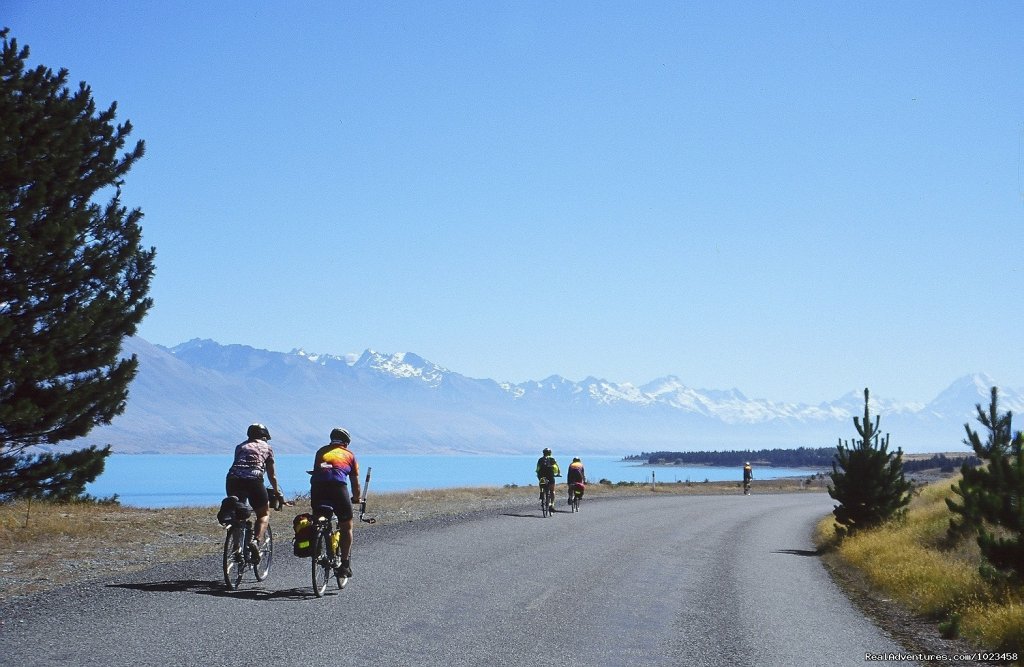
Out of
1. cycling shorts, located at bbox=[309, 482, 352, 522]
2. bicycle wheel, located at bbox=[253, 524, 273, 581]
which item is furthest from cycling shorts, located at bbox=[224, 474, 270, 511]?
bicycle wheel, located at bbox=[253, 524, 273, 581]

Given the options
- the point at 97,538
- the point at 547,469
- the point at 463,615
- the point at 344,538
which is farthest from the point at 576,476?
the point at 463,615

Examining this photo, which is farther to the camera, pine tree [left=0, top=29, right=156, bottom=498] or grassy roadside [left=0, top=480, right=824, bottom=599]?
pine tree [left=0, top=29, right=156, bottom=498]

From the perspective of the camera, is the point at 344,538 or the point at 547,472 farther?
the point at 547,472

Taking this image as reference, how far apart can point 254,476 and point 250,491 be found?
0.69 feet

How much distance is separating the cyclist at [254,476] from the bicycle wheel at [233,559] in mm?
209

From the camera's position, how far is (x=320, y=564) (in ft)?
40.1

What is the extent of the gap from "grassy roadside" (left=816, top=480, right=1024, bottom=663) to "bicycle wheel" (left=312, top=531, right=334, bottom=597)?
8.31 m

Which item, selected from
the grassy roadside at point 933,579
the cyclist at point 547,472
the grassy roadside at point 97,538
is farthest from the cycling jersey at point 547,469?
the grassy roadside at point 933,579

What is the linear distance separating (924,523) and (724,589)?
12.9 m

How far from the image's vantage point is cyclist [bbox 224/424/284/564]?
12.2 metres

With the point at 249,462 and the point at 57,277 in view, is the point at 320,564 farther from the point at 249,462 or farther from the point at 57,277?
the point at 57,277

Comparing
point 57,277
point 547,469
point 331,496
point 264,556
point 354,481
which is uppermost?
point 57,277

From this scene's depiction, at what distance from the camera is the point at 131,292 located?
78.0 ft

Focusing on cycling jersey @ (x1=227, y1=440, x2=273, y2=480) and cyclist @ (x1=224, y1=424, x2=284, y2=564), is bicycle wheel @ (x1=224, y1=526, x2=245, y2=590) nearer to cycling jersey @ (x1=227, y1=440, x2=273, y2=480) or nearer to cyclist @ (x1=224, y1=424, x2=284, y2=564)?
cyclist @ (x1=224, y1=424, x2=284, y2=564)
